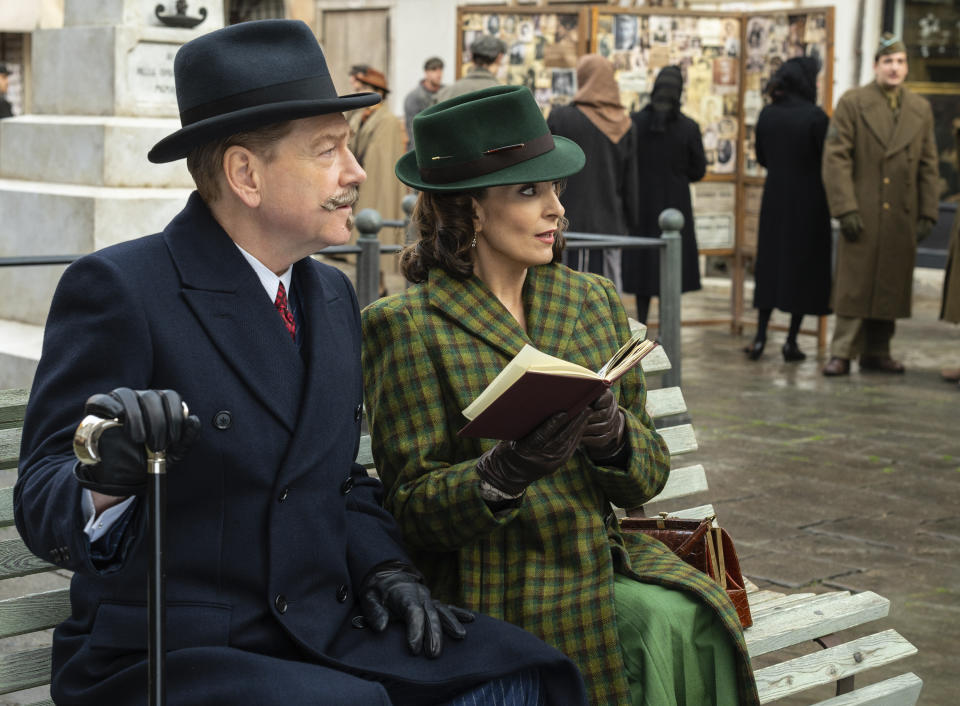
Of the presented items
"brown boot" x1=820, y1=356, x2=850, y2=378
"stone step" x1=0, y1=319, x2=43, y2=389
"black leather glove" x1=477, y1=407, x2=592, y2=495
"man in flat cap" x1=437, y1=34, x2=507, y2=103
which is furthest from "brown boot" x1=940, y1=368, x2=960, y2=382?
"black leather glove" x1=477, y1=407, x2=592, y2=495

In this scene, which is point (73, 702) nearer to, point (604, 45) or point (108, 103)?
point (108, 103)

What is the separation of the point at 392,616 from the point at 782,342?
31.0 feet

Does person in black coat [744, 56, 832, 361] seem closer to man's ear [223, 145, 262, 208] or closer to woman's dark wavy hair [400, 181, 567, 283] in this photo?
woman's dark wavy hair [400, 181, 567, 283]

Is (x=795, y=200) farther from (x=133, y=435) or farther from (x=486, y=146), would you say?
(x=133, y=435)

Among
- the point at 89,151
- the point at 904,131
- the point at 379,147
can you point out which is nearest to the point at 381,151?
the point at 379,147

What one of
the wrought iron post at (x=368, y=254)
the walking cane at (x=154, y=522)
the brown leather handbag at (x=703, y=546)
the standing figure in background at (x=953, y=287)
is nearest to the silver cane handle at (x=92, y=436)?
the walking cane at (x=154, y=522)

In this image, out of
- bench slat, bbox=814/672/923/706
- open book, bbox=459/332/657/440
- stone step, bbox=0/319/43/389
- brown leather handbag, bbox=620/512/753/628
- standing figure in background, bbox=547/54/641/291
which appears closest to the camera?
open book, bbox=459/332/657/440

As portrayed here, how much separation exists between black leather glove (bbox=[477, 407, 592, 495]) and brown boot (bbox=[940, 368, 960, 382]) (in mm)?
7699

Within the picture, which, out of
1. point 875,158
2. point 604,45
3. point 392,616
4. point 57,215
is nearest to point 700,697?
point 392,616

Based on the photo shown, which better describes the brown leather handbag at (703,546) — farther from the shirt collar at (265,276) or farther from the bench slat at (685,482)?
the shirt collar at (265,276)

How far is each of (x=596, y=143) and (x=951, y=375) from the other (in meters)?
2.85

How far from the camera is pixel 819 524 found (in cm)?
618

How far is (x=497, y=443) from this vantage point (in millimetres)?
2912

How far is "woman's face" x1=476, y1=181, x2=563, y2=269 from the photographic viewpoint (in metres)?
3.17
